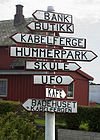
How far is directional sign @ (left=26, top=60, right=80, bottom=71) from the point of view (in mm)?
7559

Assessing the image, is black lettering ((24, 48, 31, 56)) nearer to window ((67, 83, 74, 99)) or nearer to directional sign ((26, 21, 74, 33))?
directional sign ((26, 21, 74, 33))

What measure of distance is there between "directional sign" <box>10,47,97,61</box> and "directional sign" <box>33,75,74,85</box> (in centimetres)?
45

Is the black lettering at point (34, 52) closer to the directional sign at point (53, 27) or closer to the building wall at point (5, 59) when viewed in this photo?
the directional sign at point (53, 27)

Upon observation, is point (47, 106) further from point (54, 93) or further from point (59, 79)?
point (59, 79)

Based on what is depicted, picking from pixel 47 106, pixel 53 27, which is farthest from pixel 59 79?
pixel 53 27

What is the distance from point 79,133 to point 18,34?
739cm

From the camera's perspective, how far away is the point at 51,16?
7.88 m

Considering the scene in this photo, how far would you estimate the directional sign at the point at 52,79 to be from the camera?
24.7 ft

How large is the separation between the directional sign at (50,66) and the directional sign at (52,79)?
187 millimetres

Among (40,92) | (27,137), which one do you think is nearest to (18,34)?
(27,137)

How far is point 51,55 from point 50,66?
26 cm

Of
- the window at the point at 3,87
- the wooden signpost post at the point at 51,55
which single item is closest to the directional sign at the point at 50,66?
the wooden signpost post at the point at 51,55

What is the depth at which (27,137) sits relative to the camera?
38.1 ft

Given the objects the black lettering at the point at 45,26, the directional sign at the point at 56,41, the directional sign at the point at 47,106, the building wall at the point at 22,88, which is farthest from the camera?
the building wall at the point at 22,88
